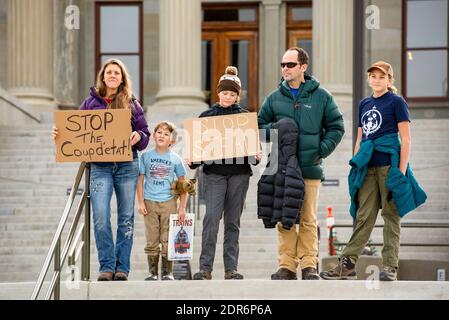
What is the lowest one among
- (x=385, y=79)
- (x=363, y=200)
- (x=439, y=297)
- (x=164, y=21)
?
(x=439, y=297)

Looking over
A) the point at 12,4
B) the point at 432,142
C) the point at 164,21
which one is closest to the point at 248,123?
the point at 432,142

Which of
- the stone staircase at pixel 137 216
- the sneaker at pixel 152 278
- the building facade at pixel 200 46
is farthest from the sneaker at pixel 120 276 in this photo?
the building facade at pixel 200 46

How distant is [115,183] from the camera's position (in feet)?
39.6

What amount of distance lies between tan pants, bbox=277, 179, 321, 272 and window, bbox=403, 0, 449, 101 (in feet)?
63.9

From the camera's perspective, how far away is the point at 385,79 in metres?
11.6

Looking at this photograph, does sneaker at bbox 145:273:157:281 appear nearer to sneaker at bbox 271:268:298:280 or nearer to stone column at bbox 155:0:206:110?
sneaker at bbox 271:268:298:280

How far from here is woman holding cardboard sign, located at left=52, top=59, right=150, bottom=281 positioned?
11.9 meters

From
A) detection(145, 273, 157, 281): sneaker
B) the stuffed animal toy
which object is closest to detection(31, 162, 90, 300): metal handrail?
detection(145, 273, 157, 281): sneaker

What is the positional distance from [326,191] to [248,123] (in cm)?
933

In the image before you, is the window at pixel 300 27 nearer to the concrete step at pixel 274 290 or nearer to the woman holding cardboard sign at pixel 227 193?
the woman holding cardboard sign at pixel 227 193

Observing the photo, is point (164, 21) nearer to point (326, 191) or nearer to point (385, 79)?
point (326, 191)

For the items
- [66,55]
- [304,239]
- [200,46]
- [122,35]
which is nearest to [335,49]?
[200,46]

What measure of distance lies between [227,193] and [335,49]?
52.3ft

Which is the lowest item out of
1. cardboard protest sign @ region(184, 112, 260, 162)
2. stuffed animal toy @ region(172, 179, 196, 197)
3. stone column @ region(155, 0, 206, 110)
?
stuffed animal toy @ region(172, 179, 196, 197)
